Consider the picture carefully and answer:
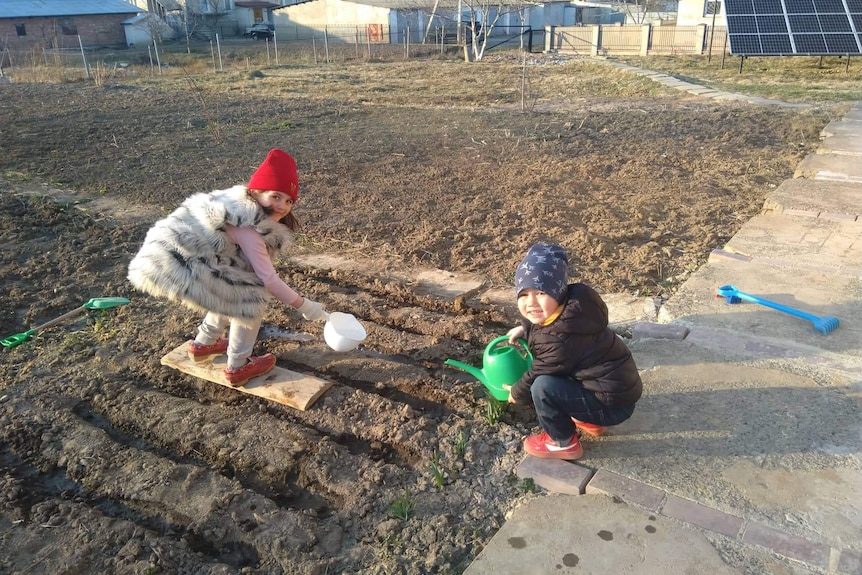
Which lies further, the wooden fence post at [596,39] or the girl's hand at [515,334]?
the wooden fence post at [596,39]

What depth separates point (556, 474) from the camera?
2.56 metres

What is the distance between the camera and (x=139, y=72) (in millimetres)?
23125

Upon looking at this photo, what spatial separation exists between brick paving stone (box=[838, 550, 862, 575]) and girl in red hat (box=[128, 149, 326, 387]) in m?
2.26

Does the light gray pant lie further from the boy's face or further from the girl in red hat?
the boy's face

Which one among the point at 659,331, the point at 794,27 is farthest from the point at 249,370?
the point at 794,27

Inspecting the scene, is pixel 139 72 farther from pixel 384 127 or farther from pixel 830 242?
pixel 830 242

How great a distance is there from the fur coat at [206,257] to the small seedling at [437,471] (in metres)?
1.16

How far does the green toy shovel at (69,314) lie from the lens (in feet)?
12.9

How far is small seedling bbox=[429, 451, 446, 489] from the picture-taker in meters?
2.60

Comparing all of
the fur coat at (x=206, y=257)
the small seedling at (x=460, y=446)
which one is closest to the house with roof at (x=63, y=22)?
the fur coat at (x=206, y=257)

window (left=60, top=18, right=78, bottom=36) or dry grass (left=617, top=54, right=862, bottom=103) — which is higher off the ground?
window (left=60, top=18, right=78, bottom=36)

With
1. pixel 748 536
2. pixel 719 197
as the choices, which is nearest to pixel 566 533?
pixel 748 536

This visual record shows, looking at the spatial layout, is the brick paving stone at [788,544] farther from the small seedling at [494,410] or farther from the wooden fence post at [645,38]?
the wooden fence post at [645,38]

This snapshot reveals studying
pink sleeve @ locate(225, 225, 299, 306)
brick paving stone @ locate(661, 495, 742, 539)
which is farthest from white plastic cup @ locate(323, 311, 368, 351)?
brick paving stone @ locate(661, 495, 742, 539)
